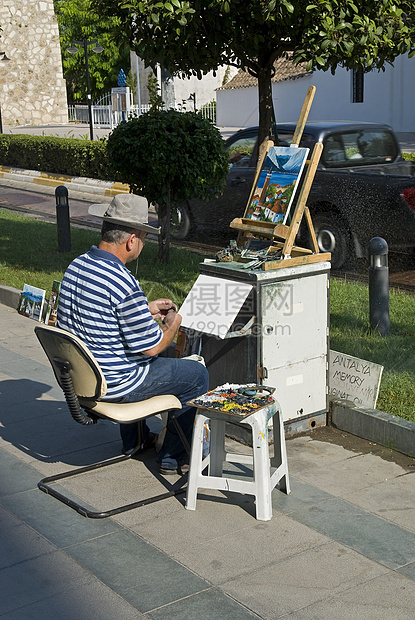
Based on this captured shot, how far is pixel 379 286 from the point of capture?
6840mm

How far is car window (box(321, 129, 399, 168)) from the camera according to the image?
10.4 meters

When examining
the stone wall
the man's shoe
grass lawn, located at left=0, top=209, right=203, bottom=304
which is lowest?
the man's shoe

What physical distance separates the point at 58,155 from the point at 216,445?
1946cm

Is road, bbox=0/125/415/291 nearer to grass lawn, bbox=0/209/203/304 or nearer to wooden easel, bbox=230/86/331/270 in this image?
grass lawn, bbox=0/209/203/304

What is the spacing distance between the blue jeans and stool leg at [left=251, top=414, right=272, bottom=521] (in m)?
0.55

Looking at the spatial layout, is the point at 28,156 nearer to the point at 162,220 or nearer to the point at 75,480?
the point at 162,220

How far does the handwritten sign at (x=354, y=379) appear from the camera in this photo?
17.7 feet

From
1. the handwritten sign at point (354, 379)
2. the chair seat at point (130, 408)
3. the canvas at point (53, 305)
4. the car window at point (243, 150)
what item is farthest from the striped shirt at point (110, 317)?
the car window at point (243, 150)

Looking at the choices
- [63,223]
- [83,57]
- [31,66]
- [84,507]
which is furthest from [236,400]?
[83,57]

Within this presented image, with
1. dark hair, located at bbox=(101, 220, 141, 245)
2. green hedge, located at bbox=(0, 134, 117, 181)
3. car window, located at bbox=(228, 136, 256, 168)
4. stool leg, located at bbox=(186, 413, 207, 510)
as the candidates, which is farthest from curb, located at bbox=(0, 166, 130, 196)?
stool leg, located at bbox=(186, 413, 207, 510)

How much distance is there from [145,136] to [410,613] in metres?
6.72

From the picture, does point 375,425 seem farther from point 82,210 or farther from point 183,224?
point 82,210

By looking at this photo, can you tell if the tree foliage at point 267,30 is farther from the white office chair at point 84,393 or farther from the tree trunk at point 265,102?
the white office chair at point 84,393

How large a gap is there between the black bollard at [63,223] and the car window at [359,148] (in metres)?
3.53
